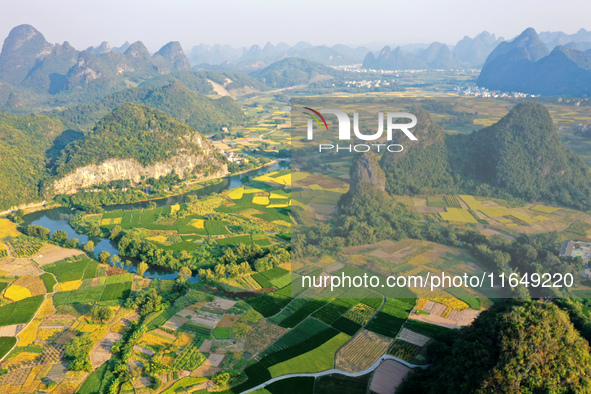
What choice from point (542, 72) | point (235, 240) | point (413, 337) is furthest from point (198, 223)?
point (542, 72)

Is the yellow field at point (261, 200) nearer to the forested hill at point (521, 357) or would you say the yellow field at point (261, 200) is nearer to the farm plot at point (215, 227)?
the farm plot at point (215, 227)

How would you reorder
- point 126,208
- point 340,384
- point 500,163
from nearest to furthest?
point 340,384 → point 500,163 → point 126,208

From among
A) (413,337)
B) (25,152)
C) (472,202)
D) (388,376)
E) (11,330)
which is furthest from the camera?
(25,152)

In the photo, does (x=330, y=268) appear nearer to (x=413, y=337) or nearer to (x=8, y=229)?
(x=413, y=337)

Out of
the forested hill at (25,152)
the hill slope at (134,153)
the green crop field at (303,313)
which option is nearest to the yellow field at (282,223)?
the green crop field at (303,313)

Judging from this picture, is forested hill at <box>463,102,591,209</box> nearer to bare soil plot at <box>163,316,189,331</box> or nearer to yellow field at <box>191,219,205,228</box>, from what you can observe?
bare soil plot at <box>163,316,189,331</box>

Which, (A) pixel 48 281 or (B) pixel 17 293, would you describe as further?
(A) pixel 48 281

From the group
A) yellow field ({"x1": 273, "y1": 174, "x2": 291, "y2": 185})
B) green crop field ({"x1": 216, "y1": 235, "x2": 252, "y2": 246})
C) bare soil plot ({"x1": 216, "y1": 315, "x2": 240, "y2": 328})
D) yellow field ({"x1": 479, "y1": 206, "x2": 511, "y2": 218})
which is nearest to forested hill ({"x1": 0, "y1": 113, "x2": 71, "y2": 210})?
green crop field ({"x1": 216, "y1": 235, "x2": 252, "y2": 246})
